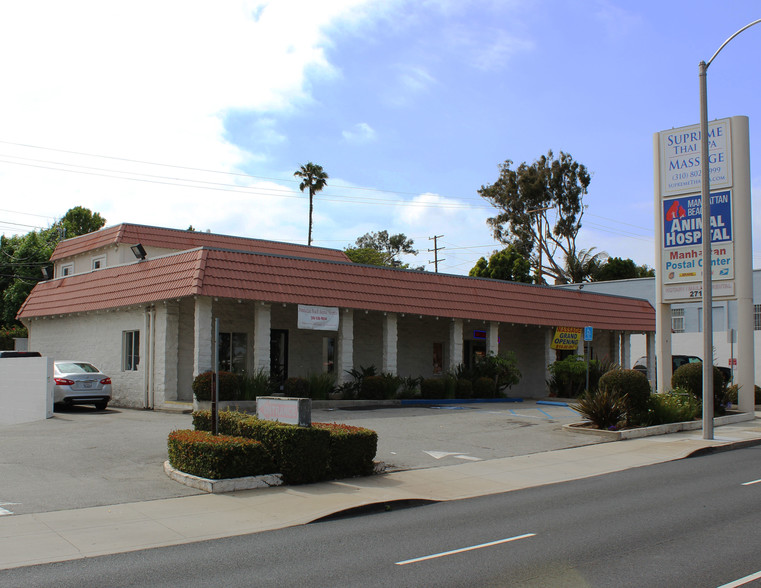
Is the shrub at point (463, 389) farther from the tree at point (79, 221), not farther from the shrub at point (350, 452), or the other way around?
the tree at point (79, 221)

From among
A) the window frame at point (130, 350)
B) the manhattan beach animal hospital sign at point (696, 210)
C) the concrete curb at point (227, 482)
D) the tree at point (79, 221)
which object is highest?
the tree at point (79, 221)

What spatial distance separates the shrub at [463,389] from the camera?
2581 cm

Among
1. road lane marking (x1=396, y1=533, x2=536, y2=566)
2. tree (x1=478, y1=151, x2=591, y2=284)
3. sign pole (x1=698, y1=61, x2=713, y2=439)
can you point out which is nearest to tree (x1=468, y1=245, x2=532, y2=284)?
tree (x1=478, y1=151, x2=591, y2=284)

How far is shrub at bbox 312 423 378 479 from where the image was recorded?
37.4 feet

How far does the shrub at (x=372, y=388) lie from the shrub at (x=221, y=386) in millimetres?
4888

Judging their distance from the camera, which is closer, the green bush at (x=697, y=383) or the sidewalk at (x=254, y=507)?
the sidewalk at (x=254, y=507)

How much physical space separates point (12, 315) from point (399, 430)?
36964mm

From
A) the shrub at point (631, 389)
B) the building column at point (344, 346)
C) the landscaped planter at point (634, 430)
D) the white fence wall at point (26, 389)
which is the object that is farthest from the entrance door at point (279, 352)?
the shrub at point (631, 389)

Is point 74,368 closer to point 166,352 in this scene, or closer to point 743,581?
point 166,352

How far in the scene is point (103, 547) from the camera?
7.41 metres

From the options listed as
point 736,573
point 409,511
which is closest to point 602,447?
point 409,511

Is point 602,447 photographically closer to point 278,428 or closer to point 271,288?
point 278,428

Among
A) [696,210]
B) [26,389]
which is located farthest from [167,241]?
[696,210]

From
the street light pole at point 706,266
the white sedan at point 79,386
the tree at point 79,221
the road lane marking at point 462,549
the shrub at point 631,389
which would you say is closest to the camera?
the road lane marking at point 462,549
